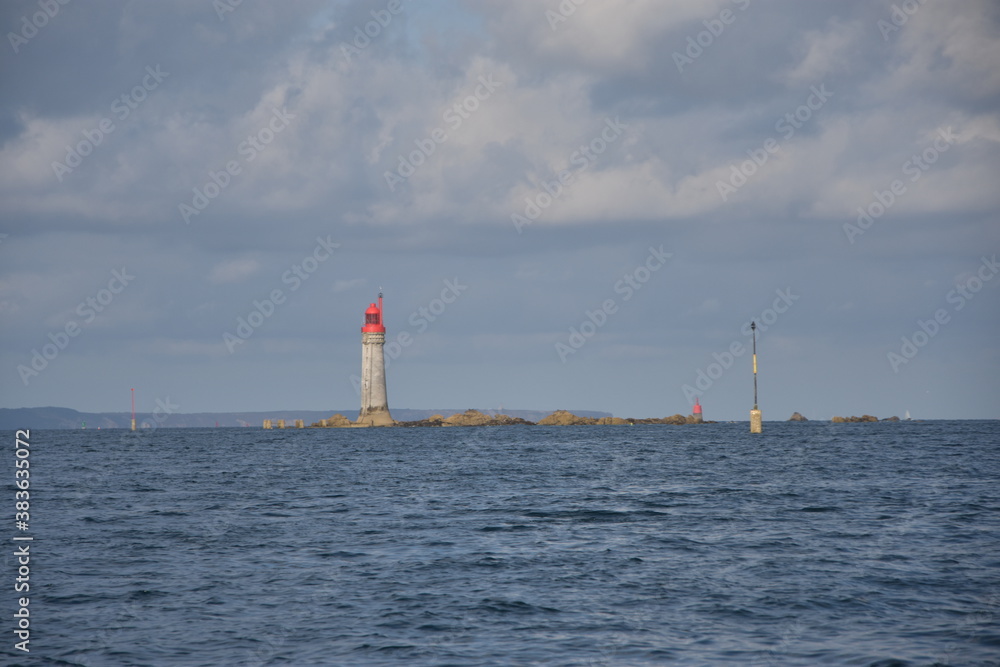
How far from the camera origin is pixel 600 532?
31.4 m

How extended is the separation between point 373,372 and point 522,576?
131 metres

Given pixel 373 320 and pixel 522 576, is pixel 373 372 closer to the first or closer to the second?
pixel 373 320

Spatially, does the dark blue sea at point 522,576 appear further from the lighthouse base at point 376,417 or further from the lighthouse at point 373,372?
the lighthouse base at point 376,417

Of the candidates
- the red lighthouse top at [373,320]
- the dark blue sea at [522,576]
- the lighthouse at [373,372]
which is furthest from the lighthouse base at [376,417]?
the dark blue sea at [522,576]

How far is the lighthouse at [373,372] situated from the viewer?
14988cm

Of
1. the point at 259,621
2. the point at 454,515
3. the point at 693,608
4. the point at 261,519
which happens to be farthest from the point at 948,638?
the point at 261,519

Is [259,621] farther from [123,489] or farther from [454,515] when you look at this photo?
[123,489]

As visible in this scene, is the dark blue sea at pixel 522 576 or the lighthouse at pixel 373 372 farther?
the lighthouse at pixel 373 372

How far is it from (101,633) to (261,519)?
17.7 metres

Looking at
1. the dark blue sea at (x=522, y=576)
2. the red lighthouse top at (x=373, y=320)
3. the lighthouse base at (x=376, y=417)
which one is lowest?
the dark blue sea at (x=522, y=576)

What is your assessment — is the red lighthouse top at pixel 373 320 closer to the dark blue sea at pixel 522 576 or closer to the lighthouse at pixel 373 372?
the lighthouse at pixel 373 372

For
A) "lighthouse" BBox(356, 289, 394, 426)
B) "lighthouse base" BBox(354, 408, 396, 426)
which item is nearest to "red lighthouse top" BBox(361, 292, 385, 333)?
"lighthouse" BBox(356, 289, 394, 426)

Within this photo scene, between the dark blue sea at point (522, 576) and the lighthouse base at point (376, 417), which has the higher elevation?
the lighthouse base at point (376, 417)

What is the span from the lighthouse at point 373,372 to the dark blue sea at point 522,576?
101274 mm
